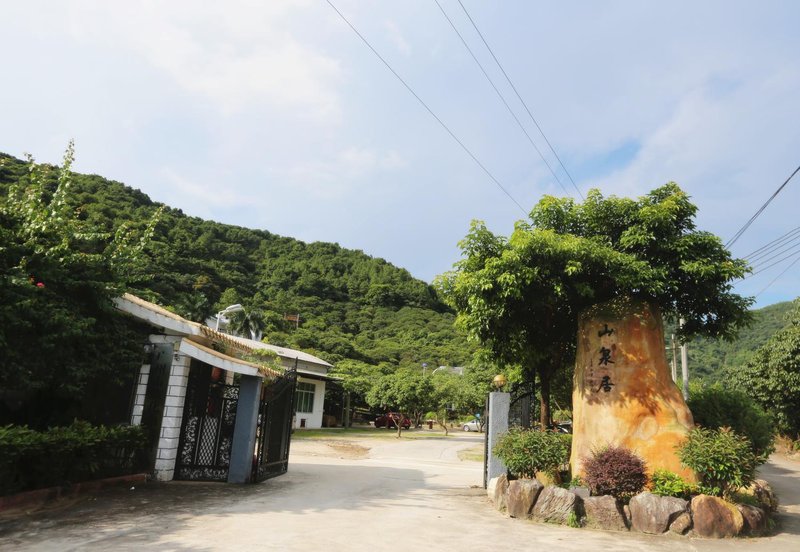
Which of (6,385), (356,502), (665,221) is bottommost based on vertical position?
(356,502)

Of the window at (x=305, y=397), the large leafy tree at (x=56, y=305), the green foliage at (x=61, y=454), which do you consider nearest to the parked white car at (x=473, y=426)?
the window at (x=305, y=397)

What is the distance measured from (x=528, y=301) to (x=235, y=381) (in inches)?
408

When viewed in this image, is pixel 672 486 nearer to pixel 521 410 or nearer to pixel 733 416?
pixel 733 416

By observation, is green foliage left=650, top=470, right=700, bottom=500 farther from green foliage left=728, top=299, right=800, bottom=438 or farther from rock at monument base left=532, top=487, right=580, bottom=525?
green foliage left=728, top=299, right=800, bottom=438

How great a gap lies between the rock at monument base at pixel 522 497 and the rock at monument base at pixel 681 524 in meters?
1.89

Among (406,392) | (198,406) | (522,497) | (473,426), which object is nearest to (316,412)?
(406,392)

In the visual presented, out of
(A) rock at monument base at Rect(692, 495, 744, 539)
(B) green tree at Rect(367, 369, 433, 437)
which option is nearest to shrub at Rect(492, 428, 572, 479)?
(A) rock at monument base at Rect(692, 495, 744, 539)

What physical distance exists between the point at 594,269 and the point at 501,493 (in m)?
4.33

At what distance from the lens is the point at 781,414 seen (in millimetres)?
24938

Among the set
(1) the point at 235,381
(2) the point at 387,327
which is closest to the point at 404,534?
(1) the point at 235,381

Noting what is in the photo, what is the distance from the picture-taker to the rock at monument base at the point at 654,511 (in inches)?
299

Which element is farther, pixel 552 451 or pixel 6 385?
pixel 552 451

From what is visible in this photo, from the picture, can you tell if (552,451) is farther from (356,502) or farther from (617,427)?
(356,502)

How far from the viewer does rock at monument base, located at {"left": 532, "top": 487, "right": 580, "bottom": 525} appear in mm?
8023
